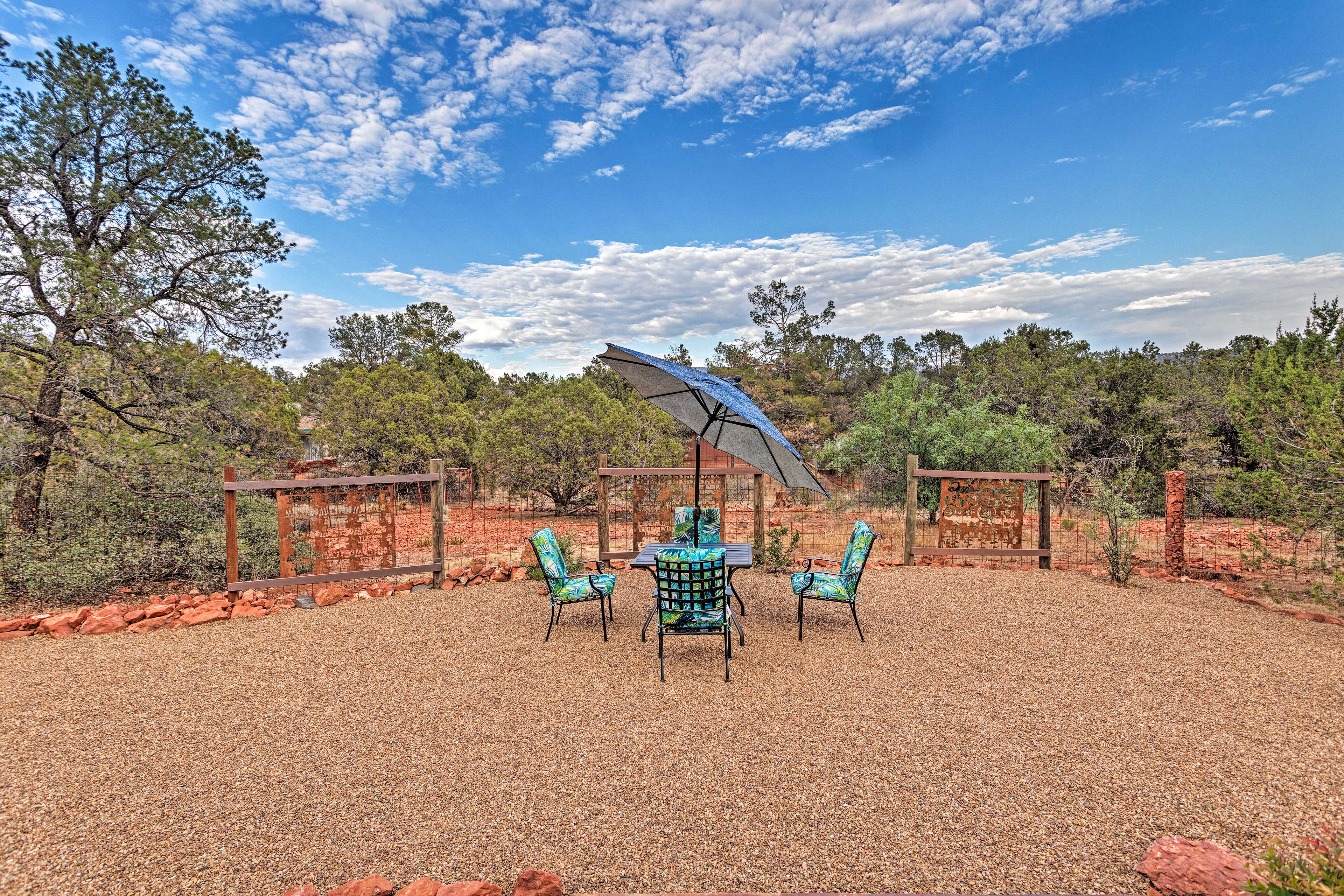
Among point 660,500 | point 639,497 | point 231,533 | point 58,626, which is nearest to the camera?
point 58,626

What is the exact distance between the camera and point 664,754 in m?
2.77

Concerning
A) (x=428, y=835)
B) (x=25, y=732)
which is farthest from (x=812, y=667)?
(x=25, y=732)

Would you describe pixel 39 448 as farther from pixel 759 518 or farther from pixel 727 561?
pixel 759 518

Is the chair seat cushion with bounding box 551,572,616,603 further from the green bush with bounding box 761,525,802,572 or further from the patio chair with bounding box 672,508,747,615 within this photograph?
the green bush with bounding box 761,525,802,572

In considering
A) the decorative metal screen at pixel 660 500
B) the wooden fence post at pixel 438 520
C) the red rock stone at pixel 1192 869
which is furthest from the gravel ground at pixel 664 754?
the decorative metal screen at pixel 660 500

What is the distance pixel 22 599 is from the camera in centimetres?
567

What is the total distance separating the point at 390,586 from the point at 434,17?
7.70 m

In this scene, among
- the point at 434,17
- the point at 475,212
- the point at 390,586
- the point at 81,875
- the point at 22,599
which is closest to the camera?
the point at 81,875

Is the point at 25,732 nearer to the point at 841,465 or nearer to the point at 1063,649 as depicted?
the point at 1063,649

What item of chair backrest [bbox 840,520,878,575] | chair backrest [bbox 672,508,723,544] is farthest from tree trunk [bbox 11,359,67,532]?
chair backrest [bbox 840,520,878,575]

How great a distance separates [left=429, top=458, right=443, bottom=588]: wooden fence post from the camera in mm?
6137

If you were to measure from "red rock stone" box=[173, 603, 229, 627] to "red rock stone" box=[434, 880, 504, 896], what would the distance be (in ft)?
15.4

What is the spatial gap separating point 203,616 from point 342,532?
4.30ft

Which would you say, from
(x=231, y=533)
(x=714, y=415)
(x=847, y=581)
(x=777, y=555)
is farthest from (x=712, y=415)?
(x=231, y=533)
